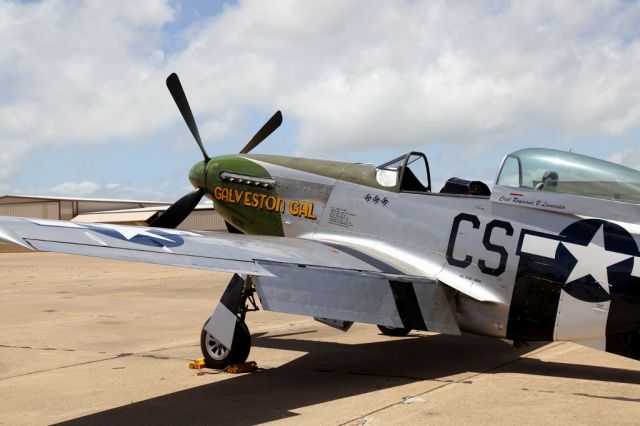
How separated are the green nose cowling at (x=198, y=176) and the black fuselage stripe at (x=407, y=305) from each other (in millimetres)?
4896

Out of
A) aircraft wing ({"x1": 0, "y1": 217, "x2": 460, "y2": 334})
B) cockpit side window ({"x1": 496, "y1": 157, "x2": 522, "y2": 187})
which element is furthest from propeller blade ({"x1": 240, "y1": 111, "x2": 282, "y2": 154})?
cockpit side window ({"x1": 496, "y1": 157, "x2": 522, "y2": 187})

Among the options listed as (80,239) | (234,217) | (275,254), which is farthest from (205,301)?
(80,239)

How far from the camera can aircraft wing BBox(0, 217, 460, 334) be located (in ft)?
21.8

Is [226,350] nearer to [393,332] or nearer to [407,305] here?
[407,305]

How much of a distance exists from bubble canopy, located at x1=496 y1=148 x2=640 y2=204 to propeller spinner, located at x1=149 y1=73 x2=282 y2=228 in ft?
17.6

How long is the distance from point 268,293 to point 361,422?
1.66 metres

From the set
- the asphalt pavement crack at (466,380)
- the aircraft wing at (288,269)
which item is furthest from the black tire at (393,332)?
the aircraft wing at (288,269)

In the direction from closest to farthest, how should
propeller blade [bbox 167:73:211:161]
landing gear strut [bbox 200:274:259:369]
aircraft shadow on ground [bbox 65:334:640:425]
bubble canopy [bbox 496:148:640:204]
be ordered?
aircraft shadow on ground [bbox 65:334:640:425] < bubble canopy [bbox 496:148:640:204] < landing gear strut [bbox 200:274:259:369] < propeller blade [bbox 167:73:211:161]

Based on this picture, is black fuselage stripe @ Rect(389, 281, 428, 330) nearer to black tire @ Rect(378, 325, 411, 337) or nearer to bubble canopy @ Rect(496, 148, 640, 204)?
bubble canopy @ Rect(496, 148, 640, 204)

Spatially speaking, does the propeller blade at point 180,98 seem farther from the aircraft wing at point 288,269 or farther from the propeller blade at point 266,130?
the aircraft wing at point 288,269

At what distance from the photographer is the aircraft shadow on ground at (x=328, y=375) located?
643 cm

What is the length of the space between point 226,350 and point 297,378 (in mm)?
907

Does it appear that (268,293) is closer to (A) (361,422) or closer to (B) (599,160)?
(A) (361,422)

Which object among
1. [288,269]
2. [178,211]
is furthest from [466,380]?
[178,211]
